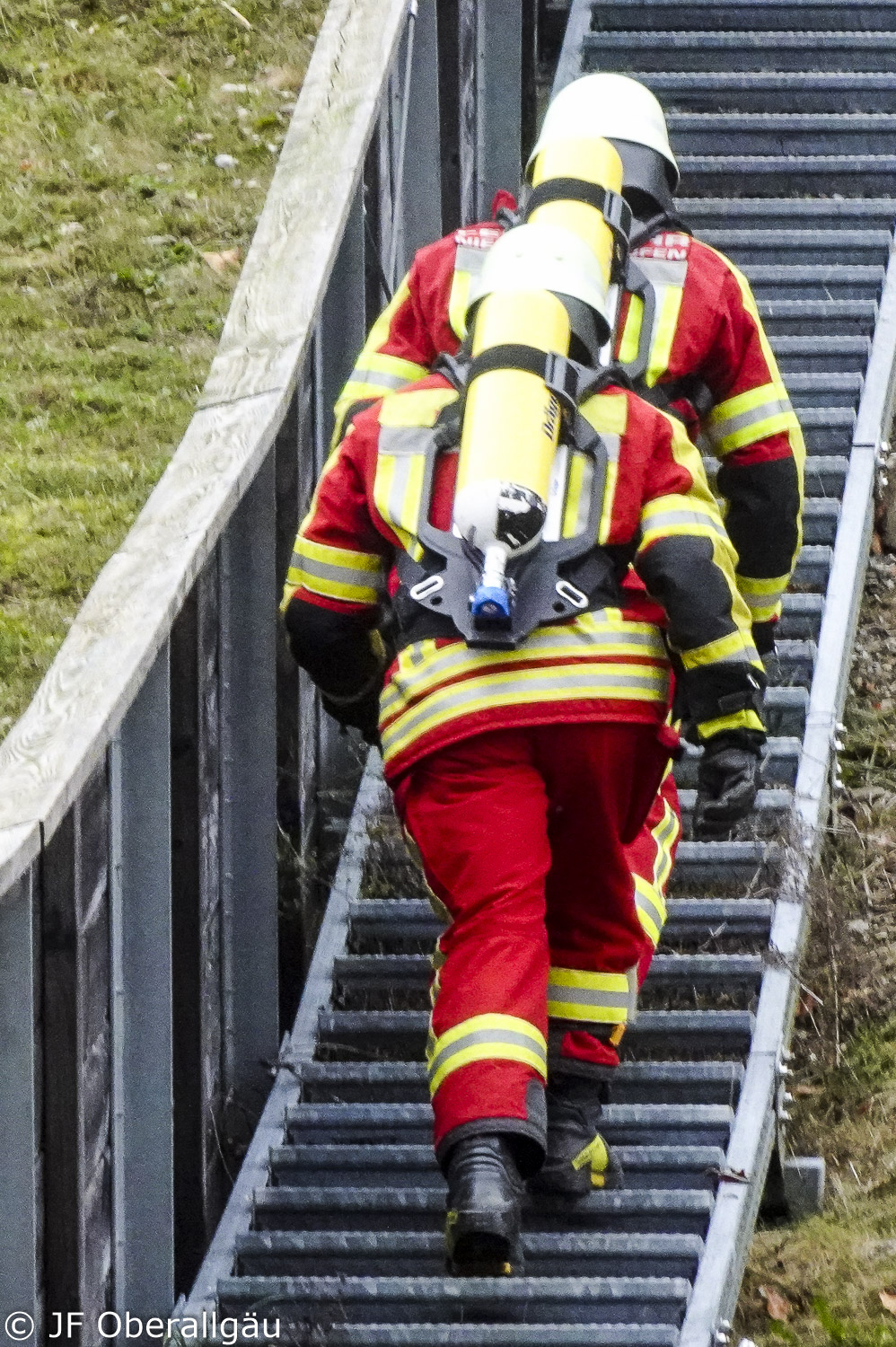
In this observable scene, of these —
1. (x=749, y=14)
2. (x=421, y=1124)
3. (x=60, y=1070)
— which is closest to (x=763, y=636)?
(x=421, y=1124)

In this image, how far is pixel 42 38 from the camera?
326 inches

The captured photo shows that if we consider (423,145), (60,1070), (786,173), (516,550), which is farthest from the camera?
(786,173)

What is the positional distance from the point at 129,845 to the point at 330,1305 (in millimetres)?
962

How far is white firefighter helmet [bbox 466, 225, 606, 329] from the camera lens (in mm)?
4184

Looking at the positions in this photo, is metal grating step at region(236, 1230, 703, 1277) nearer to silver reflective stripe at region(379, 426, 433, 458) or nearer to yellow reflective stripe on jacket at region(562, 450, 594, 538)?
yellow reflective stripe on jacket at region(562, 450, 594, 538)

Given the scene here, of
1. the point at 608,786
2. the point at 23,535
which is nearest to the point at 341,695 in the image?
the point at 608,786

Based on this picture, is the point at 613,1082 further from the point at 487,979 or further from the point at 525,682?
the point at 525,682

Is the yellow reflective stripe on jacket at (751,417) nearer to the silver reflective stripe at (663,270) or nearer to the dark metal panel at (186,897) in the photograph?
the silver reflective stripe at (663,270)

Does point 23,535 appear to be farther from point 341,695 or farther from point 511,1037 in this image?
point 511,1037

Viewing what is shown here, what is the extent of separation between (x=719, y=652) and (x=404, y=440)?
70cm

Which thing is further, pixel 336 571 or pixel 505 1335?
pixel 336 571

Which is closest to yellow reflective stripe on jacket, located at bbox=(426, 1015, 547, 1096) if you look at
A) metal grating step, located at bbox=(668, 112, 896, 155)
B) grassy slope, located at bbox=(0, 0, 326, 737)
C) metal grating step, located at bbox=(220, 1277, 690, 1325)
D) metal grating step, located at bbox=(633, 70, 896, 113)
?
metal grating step, located at bbox=(220, 1277, 690, 1325)

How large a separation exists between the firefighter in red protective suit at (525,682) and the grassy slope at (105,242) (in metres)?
1.51

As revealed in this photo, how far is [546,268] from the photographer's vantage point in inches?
165
